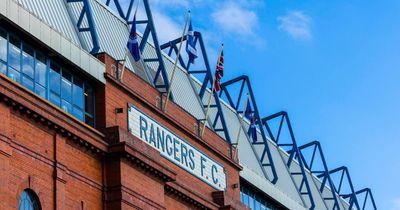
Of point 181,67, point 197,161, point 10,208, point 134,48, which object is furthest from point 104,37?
point 10,208

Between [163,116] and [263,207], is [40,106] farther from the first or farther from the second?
[263,207]

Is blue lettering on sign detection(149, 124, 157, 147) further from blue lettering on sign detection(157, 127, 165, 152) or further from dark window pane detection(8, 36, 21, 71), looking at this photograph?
dark window pane detection(8, 36, 21, 71)

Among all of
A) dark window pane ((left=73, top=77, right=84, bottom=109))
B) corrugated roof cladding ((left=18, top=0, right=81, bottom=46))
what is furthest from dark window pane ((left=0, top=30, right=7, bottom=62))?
dark window pane ((left=73, top=77, right=84, bottom=109))

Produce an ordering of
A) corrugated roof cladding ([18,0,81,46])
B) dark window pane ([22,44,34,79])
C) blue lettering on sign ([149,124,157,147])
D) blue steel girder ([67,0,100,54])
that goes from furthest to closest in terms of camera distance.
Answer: blue lettering on sign ([149,124,157,147]) < blue steel girder ([67,0,100,54]) < corrugated roof cladding ([18,0,81,46]) < dark window pane ([22,44,34,79])

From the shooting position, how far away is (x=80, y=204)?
149ft

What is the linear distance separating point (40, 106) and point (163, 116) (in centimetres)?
1104

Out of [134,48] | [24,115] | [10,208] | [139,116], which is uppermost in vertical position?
[134,48]

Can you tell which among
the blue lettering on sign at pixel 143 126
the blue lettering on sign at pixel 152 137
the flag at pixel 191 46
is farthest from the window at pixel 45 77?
the flag at pixel 191 46

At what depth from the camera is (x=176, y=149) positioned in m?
54.3

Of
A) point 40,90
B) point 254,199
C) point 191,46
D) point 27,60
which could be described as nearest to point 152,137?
point 40,90

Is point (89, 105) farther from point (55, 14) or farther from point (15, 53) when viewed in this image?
point (15, 53)

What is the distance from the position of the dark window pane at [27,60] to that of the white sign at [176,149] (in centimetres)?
728

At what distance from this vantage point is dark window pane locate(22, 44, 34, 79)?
146ft

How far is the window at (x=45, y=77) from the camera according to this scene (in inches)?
1713
